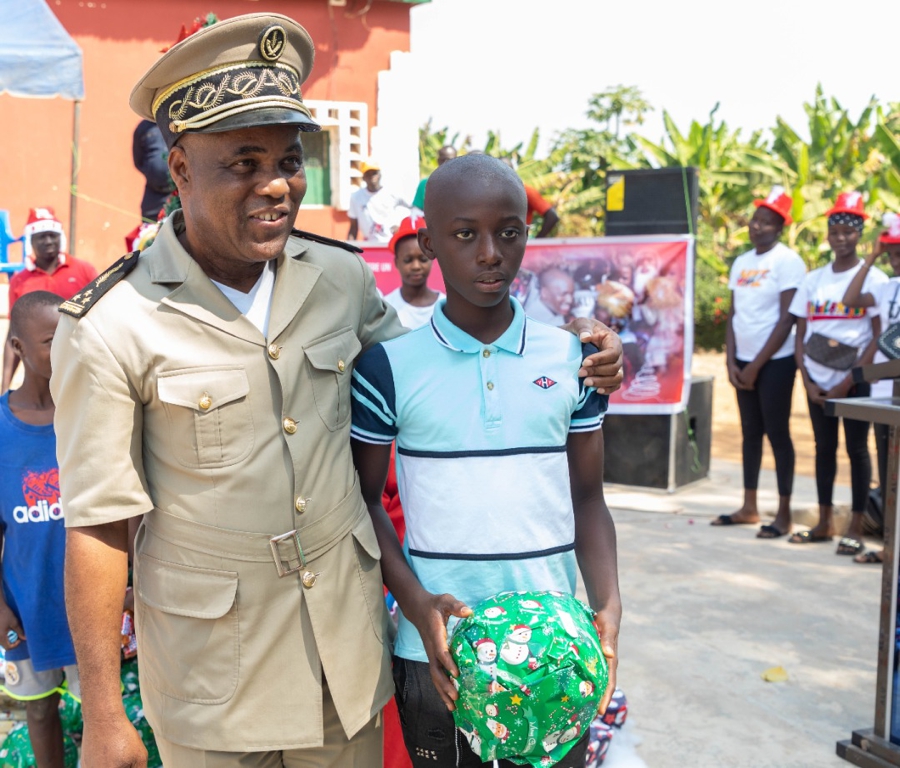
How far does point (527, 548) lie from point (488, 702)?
14.0 inches

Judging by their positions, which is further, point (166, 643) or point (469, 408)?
point (469, 408)

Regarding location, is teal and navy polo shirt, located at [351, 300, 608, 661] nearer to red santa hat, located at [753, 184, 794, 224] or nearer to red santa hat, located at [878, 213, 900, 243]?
red santa hat, located at [878, 213, 900, 243]

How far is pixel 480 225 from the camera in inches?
78.2

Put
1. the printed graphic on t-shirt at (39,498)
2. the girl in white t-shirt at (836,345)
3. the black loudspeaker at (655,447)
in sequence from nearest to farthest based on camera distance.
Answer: the printed graphic on t-shirt at (39,498)
the girl in white t-shirt at (836,345)
the black loudspeaker at (655,447)

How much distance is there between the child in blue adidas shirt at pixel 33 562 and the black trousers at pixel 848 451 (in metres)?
4.84

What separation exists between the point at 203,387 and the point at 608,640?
929 millimetres

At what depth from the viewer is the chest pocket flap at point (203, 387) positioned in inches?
68.7

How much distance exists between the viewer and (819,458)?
21.4ft

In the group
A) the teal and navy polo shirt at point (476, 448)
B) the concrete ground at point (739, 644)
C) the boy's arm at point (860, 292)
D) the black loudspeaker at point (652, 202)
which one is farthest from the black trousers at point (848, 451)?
the teal and navy polo shirt at point (476, 448)

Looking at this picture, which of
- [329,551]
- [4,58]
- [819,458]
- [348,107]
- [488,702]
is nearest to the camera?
[488,702]

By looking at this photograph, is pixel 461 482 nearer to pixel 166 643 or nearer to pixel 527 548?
pixel 527 548

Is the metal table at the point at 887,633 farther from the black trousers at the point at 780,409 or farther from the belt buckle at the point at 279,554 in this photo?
the black trousers at the point at 780,409

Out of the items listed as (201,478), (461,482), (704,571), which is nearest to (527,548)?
(461,482)

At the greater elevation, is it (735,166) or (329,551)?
(735,166)
